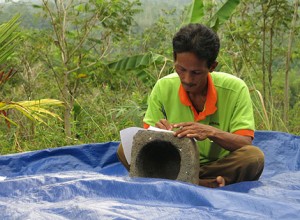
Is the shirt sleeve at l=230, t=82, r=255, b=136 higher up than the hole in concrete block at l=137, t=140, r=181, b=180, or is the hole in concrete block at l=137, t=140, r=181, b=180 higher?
the shirt sleeve at l=230, t=82, r=255, b=136

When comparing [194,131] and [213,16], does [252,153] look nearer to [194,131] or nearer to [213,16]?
[194,131]

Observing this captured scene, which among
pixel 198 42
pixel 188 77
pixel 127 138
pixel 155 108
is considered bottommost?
pixel 127 138

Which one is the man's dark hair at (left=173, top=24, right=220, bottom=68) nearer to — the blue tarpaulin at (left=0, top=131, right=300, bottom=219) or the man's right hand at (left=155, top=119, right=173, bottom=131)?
the man's right hand at (left=155, top=119, right=173, bottom=131)

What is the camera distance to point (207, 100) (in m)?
2.35

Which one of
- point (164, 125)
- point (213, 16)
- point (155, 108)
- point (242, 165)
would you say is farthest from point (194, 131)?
point (213, 16)

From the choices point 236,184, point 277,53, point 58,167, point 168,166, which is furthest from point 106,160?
point 277,53

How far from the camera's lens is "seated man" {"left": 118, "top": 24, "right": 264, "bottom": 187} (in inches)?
85.4

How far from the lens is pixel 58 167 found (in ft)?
9.77

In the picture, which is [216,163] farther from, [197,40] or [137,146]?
[197,40]

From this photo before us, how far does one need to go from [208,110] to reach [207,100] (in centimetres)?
5

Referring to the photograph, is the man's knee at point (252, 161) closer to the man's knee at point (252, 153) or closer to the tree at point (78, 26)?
the man's knee at point (252, 153)

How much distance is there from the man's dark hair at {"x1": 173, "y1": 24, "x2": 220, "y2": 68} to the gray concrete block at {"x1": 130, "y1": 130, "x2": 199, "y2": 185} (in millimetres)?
338

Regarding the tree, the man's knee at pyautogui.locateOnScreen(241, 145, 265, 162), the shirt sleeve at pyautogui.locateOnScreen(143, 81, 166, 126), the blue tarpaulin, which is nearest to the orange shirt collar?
the shirt sleeve at pyautogui.locateOnScreen(143, 81, 166, 126)

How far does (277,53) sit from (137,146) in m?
3.89
